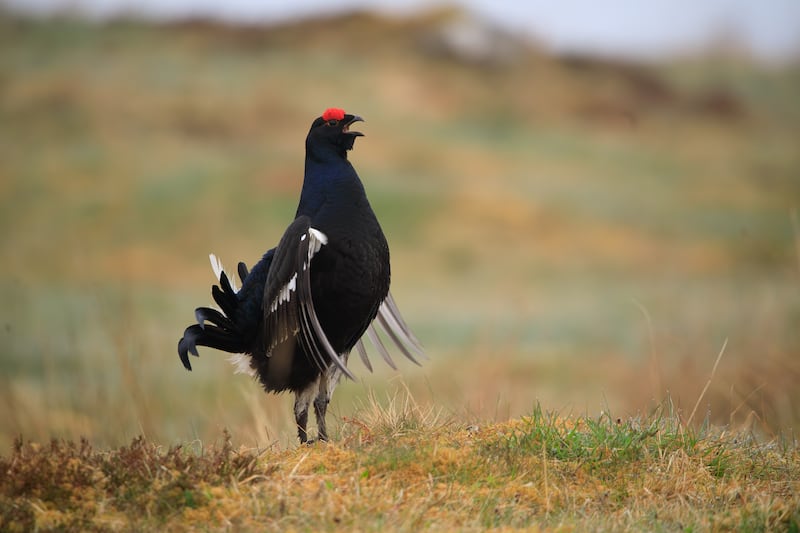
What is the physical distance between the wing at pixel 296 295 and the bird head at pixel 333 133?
59 centimetres

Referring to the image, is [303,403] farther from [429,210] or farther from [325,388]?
[429,210]

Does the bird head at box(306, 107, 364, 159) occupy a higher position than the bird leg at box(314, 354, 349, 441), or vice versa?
the bird head at box(306, 107, 364, 159)

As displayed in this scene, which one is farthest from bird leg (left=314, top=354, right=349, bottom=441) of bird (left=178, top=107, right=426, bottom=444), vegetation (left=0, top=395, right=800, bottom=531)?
vegetation (left=0, top=395, right=800, bottom=531)

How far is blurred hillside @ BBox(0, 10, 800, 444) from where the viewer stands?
9.09 m

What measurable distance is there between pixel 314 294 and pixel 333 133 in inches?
43.1

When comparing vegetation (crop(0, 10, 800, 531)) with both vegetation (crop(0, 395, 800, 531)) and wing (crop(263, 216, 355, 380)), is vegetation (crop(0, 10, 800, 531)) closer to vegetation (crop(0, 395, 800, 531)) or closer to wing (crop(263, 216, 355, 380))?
vegetation (crop(0, 395, 800, 531))

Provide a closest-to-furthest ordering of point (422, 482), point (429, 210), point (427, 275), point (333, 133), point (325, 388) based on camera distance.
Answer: point (422, 482)
point (325, 388)
point (333, 133)
point (427, 275)
point (429, 210)

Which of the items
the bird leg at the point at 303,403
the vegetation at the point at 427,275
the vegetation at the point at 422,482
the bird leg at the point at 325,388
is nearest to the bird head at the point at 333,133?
the bird leg at the point at 325,388

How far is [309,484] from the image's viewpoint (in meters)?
4.14

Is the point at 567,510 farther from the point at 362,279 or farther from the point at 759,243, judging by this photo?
the point at 759,243

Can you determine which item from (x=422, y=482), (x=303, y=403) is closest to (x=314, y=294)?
(x=303, y=403)

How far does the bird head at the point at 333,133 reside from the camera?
5.70m

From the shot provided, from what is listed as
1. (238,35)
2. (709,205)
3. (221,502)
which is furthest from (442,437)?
(238,35)

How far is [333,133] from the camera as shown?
5719 mm
